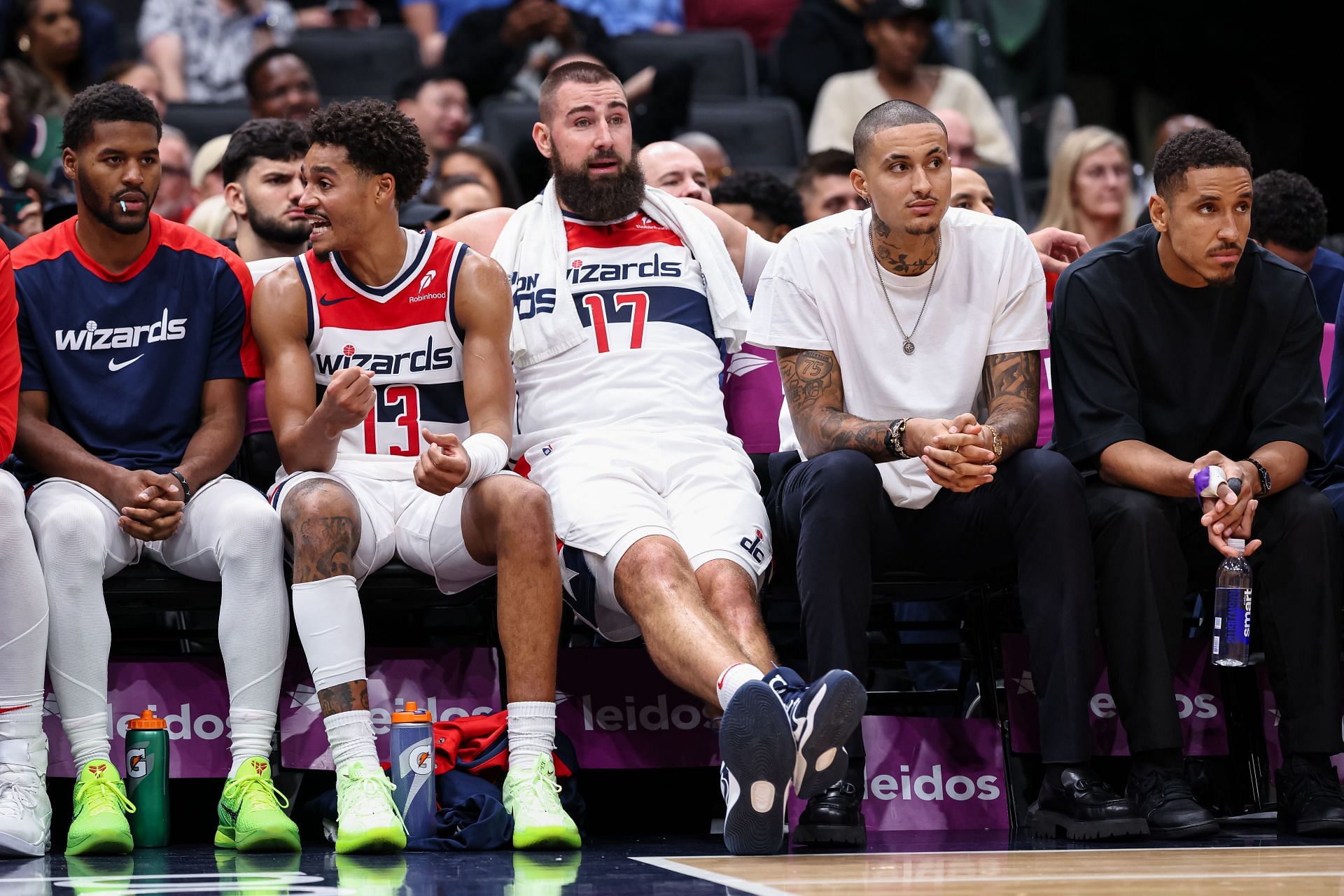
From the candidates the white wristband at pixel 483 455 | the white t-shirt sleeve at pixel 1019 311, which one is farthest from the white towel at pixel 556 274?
the white t-shirt sleeve at pixel 1019 311

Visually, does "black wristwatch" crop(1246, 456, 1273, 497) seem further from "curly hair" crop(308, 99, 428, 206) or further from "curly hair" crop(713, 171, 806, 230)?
"curly hair" crop(713, 171, 806, 230)

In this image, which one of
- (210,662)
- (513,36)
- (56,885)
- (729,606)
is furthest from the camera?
(513,36)

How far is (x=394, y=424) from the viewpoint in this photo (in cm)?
429

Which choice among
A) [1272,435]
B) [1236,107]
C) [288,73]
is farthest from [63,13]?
[1236,107]

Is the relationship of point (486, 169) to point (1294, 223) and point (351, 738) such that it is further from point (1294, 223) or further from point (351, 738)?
point (351, 738)

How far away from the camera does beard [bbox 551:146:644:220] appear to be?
4695 mm

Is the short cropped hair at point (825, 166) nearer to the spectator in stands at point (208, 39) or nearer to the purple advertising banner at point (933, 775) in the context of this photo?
the purple advertising banner at point (933, 775)

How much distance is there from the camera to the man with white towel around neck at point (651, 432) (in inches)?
137

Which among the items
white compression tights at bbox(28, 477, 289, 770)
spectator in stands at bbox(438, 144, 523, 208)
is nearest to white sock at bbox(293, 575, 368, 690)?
white compression tights at bbox(28, 477, 289, 770)

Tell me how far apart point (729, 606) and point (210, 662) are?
52.6 inches

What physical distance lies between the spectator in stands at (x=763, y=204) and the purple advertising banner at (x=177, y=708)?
105 inches

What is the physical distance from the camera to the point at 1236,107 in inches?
396

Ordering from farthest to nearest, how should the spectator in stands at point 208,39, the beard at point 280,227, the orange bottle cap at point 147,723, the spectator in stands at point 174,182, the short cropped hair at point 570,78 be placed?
1. the spectator in stands at point 208,39
2. the spectator in stands at point 174,182
3. the beard at point 280,227
4. the short cropped hair at point 570,78
5. the orange bottle cap at point 147,723

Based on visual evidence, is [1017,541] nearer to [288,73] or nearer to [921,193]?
[921,193]
